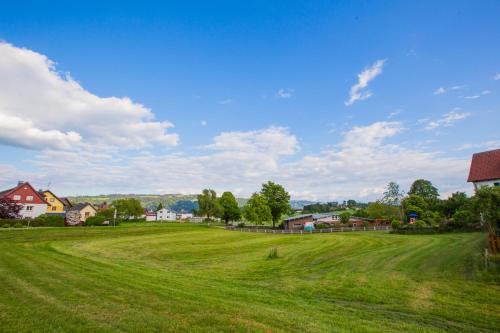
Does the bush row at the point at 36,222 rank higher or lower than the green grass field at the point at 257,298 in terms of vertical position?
higher

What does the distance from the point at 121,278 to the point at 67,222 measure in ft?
189

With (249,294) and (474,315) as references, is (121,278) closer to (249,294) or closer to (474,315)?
(249,294)

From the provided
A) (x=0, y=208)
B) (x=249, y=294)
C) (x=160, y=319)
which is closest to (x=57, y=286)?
(x=160, y=319)

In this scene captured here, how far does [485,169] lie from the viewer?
136 feet

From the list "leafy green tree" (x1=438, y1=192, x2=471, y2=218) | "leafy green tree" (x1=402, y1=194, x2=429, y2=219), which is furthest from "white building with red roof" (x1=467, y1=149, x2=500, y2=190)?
"leafy green tree" (x1=402, y1=194, x2=429, y2=219)

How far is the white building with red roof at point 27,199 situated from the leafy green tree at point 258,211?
51.3 m

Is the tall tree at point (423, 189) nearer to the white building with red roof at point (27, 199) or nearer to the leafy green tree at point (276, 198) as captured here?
the leafy green tree at point (276, 198)

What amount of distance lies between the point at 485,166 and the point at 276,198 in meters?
44.5

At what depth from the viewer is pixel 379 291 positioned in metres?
11.1

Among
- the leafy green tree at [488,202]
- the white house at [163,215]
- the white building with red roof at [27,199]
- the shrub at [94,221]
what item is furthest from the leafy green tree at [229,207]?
the leafy green tree at [488,202]

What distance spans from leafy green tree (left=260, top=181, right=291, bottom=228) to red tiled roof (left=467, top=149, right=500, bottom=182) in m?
41.1

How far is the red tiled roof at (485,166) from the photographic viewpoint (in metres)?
40.0

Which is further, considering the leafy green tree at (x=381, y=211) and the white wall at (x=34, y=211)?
the leafy green tree at (x=381, y=211)

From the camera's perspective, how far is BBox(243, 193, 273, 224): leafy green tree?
6844 cm
